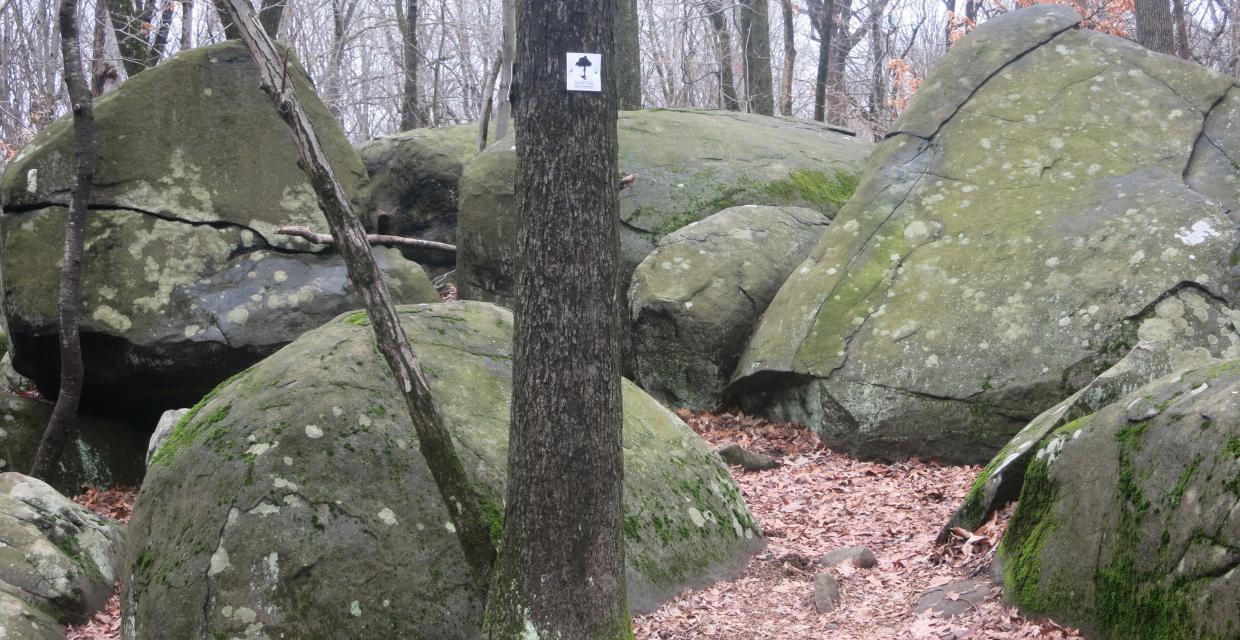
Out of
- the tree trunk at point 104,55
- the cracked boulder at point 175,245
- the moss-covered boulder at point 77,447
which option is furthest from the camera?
the tree trunk at point 104,55

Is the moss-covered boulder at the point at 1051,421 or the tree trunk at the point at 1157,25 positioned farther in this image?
the tree trunk at the point at 1157,25

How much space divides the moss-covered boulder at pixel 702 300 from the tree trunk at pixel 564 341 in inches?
194

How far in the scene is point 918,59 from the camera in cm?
2392

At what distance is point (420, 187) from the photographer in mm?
13867

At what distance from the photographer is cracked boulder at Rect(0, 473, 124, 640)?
17.8 ft

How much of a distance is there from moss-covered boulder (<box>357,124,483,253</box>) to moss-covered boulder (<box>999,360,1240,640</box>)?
406 inches

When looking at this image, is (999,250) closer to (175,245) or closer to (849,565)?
(849,565)

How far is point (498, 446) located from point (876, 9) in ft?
58.8

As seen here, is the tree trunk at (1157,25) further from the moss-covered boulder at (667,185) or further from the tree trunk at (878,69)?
the tree trunk at (878,69)

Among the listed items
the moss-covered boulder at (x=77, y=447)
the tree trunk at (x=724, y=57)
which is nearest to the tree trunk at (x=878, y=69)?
the tree trunk at (x=724, y=57)

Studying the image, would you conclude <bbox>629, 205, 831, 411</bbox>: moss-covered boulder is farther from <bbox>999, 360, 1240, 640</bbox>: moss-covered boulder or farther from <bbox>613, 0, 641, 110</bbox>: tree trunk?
<bbox>613, 0, 641, 110</bbox>: tree trunk

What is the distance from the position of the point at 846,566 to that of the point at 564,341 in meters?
2.64

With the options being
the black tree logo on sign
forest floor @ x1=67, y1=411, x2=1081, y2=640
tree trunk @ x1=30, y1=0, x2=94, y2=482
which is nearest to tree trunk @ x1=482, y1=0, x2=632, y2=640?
the black tree logo on sign

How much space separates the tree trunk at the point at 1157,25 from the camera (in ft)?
39.1
